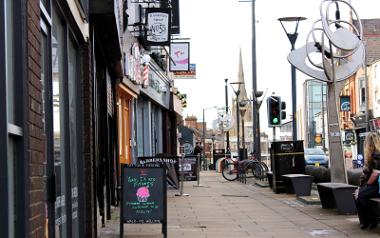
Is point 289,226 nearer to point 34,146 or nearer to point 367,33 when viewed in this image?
point 34,146

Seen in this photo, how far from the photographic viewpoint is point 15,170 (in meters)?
3.58

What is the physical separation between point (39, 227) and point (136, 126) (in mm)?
15944

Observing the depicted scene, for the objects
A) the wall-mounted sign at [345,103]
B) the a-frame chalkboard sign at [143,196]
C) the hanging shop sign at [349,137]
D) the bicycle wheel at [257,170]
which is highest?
the wall-mounted sign at [345,103]

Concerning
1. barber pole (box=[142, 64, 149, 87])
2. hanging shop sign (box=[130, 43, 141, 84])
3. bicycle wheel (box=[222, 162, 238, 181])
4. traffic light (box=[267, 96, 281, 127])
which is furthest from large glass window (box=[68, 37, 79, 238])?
bicycle wheel (box=[222, 162, 238, 181])

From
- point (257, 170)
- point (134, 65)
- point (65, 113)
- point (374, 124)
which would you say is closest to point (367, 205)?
point (65, 113)

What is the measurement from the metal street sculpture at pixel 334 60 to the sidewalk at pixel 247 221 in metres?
1.30

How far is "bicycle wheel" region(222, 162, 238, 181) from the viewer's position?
87.6 ft

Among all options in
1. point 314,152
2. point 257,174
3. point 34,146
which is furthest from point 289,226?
point 314,152

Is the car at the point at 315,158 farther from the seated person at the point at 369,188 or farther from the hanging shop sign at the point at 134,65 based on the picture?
the seated person at the point at 369,188

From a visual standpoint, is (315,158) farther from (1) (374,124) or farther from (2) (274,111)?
(2) (274,111)

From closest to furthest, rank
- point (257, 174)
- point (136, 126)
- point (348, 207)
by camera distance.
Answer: point (348, 207), point (136, 126), point (257, 174)

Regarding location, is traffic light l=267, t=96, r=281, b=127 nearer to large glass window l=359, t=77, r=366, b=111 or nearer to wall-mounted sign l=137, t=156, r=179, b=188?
wall-mounted sign l=137, t=156, r=179, b=188

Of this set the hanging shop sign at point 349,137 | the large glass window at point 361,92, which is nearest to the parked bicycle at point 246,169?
the hanging shop sign at point 349,137

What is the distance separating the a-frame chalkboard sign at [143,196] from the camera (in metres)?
9.32
